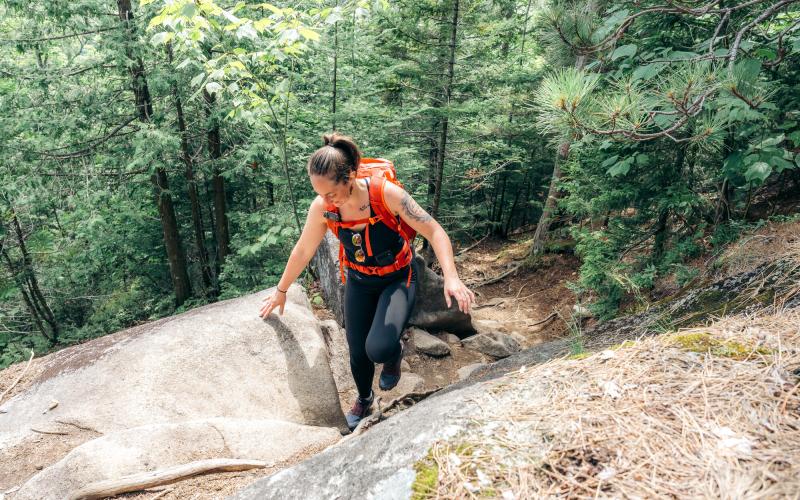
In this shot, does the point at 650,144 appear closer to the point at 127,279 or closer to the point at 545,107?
the point at 545,107

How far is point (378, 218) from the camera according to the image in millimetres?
3596

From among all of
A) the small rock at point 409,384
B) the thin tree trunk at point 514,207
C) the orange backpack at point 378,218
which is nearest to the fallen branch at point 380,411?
the small rock at point 409,384

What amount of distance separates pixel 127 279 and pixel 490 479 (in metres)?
17.9

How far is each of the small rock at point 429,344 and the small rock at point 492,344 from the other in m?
0.54

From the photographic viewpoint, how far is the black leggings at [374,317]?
12.2 ft

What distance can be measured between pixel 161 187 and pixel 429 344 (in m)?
7.65

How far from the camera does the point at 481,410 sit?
6.86 ft

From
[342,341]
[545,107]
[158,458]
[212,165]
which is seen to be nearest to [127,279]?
[212,165]

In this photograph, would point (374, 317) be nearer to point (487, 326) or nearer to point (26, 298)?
point (487, 326)

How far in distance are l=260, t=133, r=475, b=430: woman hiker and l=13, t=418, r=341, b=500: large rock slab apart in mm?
881

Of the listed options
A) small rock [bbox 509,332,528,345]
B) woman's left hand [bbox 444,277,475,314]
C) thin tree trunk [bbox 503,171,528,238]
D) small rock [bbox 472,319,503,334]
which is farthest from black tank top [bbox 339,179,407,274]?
thin tree trunk [bbox 503,171,528,238]

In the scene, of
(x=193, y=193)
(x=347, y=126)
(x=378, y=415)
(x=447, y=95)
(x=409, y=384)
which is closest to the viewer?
(x=378, y=415)

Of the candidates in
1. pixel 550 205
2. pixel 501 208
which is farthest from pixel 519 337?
pixel 501 208

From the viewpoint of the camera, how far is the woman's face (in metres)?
3.24
